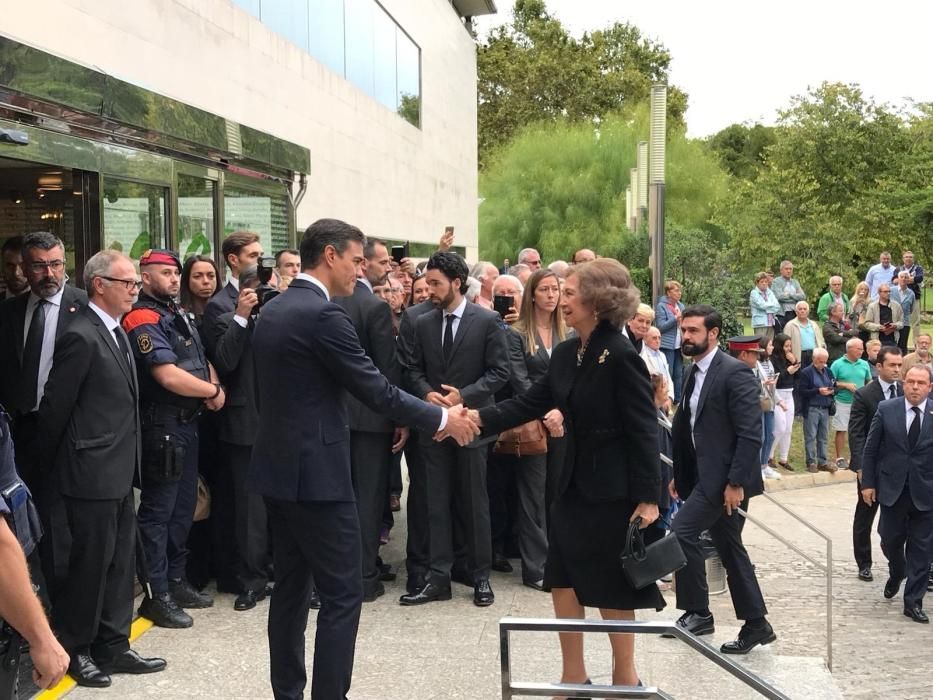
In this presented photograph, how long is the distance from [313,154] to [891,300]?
35.1 feet

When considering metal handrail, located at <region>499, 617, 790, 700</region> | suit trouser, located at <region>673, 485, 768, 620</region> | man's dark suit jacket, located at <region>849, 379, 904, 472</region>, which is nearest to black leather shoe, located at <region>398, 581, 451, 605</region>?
suit trouser, located at <region>673, 485, 768, 620</region>

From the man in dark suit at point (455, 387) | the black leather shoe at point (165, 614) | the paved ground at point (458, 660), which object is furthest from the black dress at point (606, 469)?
the black leather shoe at point (165, 614)

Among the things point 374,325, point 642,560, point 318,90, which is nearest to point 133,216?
point 374,325

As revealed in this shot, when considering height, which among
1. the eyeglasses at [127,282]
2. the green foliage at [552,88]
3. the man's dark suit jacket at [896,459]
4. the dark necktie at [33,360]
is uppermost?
the green foliage at [552,88]

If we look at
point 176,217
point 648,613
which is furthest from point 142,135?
point 648,613

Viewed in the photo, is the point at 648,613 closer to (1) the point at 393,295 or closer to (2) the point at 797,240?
(1) the point at 393,295

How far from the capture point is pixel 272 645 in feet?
15.2

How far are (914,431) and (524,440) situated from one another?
449 centimetres

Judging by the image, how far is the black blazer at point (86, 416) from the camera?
5.04 meters

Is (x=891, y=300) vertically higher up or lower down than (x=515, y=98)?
lower down

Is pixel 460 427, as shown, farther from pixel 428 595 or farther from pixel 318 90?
pixel 318 90

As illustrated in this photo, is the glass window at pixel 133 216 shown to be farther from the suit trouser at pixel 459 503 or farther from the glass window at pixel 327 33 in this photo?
the glass window at pixel 327 33

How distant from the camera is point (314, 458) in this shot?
448 cm

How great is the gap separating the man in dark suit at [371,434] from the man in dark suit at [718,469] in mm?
1813
